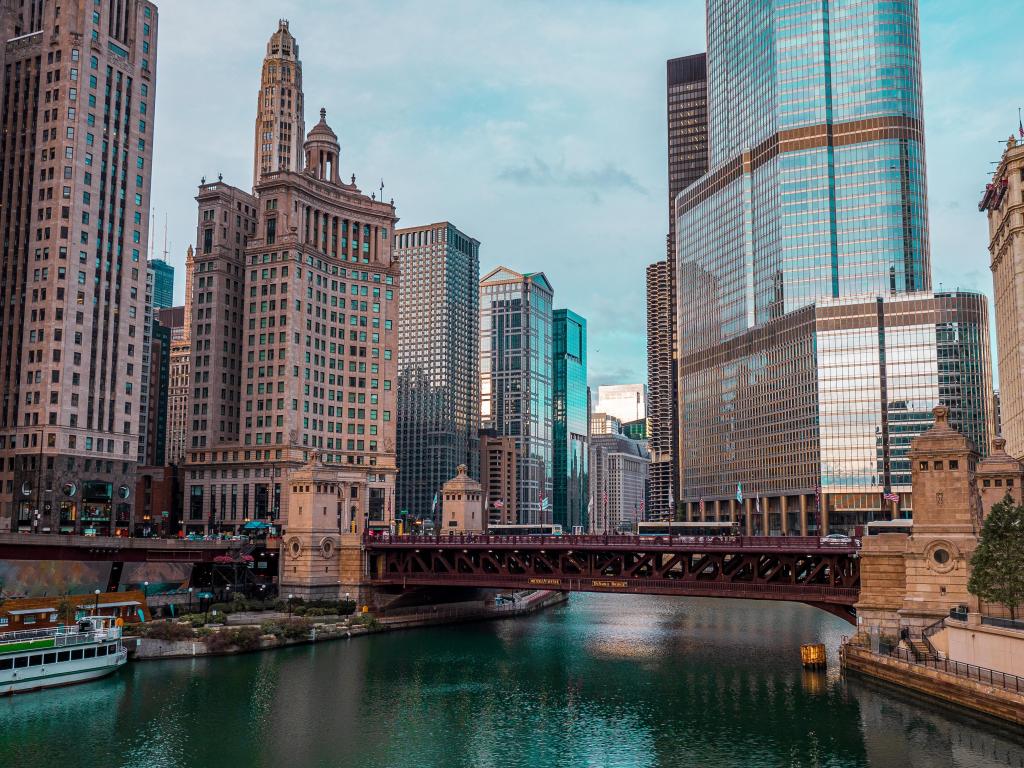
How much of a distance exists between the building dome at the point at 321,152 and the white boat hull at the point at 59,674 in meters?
127

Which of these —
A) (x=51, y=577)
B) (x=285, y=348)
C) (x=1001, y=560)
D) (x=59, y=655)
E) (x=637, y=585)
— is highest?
(x=285, y=348)

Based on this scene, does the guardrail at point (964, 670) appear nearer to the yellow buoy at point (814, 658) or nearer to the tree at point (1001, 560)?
the tree at point (1001, 560)

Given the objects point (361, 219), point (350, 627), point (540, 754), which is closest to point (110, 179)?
point (361, 219)

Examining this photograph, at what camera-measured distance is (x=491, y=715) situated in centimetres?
6925

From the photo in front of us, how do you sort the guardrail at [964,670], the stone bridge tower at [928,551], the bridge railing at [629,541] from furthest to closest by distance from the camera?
the bridge railing at [629,541] → the stone bridge tower at [928,551] → the guardrail at [964,670]

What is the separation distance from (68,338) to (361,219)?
6858 cm

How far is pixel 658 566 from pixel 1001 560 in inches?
1441

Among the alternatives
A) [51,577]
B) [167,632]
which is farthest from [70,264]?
[167,632]

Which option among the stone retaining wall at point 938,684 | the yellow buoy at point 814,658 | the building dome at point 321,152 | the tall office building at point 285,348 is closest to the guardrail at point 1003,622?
the stone retaining wall at point 938,684

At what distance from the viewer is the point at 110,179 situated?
141 meters

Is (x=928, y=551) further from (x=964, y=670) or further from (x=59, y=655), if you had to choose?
(x=59, y=655)

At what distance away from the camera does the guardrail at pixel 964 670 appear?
59.7 meters

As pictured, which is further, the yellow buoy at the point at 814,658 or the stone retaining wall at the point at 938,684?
the yellow buoy at the point at 814,658

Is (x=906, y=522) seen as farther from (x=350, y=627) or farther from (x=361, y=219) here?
(x=361, y=219)
